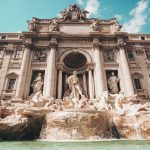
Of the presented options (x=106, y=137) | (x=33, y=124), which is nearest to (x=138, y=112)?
(x=106, y=137)

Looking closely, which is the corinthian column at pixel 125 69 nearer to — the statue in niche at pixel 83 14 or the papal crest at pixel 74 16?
the statue in niche at pixel 83 14

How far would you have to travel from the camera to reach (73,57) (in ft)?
76.3

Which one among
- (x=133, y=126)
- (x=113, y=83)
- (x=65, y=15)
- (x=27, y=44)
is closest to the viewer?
(x=133, y=126)

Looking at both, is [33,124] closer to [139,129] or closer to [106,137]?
[106,137]

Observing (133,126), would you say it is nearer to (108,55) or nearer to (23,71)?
(108,55)

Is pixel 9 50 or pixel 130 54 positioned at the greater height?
pixel 9 50

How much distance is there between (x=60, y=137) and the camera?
35.2 feet

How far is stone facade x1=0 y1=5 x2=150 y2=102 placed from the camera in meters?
20.0

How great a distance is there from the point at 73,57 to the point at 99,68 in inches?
171

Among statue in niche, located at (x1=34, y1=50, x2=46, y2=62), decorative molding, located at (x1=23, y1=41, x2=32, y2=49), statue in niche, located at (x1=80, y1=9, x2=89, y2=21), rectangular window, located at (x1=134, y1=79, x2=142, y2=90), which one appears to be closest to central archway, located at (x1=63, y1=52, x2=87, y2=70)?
statue in niche, located at (x1=34, y1=50, x2=46, y2=62)

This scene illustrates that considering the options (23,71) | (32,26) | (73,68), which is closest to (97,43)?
(73,68)

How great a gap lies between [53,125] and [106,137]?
11.1 ft

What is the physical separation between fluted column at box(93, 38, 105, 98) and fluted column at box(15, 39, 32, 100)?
26.0ft

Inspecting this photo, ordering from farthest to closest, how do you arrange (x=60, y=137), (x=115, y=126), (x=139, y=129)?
(x=115, y=126), (x=60, y=137), (x=139, y=129)
